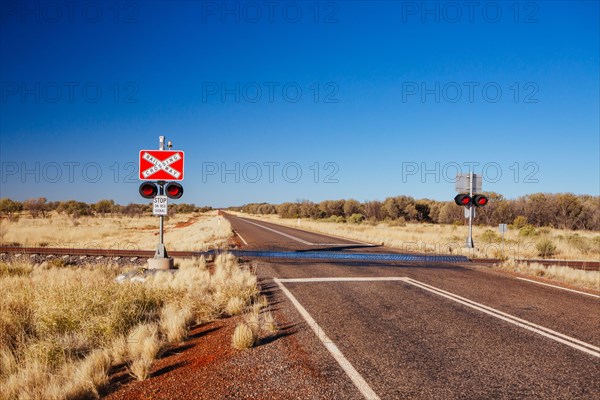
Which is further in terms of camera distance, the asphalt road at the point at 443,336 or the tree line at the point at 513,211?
the tree line at the point at 513,211

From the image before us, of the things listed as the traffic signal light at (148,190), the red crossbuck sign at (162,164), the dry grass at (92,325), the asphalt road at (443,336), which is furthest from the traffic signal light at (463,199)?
the traffic signal light at (148,190)

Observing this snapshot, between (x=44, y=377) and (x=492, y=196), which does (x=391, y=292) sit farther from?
(x=492, y=196)

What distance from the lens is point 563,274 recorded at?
12047 millimetres

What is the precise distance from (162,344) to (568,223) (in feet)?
196

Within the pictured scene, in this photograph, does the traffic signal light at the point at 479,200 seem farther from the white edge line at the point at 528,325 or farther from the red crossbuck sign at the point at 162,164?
the red crossbuck sign at the point at 162,164

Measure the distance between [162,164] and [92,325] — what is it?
553 centimetres

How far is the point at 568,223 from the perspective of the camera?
51469mm

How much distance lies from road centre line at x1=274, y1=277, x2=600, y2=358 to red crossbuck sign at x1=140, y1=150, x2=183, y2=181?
13.7ft

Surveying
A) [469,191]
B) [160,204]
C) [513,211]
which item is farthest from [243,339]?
[513,211]

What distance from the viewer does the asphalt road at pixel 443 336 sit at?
4176mm

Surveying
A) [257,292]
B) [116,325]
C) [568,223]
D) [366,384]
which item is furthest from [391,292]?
[568,223]

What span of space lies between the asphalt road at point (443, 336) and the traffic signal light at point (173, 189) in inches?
137

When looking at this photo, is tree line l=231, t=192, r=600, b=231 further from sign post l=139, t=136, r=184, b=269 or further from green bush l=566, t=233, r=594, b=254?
sign post l=139, t=136, r=184, b=269

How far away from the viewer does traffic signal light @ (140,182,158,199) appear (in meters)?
10.6
